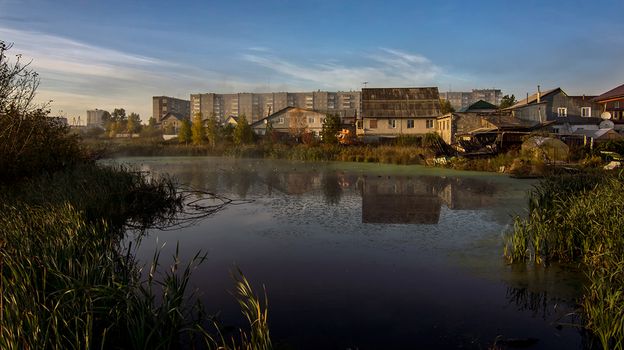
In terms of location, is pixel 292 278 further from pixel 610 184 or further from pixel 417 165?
pixel 417 165

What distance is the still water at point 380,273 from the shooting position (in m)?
5.34

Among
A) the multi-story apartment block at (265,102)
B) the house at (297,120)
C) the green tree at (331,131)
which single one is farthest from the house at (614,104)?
the multi-story apartment block at (265,102)

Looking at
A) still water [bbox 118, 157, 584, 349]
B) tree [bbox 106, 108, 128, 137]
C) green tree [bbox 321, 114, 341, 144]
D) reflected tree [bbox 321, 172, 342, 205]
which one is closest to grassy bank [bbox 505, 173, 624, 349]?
still water [bbox 118, 157, 584, 349]

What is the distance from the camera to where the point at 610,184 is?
8.81 metres

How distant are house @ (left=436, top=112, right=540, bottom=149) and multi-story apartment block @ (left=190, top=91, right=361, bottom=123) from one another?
77410 millimetres

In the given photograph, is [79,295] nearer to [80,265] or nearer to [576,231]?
[80,265]

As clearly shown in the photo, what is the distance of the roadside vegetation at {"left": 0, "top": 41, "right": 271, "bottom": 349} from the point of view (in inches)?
155

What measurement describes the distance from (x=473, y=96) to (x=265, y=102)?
193ft

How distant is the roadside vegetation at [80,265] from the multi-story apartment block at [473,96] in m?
121

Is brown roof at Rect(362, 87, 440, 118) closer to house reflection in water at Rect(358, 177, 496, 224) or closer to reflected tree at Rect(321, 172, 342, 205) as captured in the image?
reflected tree at Rect(321, 172, 342, 205)

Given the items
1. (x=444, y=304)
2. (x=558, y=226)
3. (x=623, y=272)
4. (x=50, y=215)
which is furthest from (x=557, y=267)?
(x=50, y=215)

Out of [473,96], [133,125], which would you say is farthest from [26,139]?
[473,96]

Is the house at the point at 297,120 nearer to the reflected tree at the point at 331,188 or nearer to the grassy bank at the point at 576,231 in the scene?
the reflected tree at the point at 331,188

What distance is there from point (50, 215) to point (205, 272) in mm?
2858
